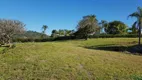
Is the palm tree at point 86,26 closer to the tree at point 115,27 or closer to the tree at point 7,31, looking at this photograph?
the tree at point 7,31

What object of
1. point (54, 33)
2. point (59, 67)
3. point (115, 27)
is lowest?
point (59, 67)

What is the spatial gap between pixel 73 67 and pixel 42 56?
→ 3.34 meters

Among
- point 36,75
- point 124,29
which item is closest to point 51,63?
A: point 36,75

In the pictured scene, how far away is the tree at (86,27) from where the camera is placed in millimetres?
39656

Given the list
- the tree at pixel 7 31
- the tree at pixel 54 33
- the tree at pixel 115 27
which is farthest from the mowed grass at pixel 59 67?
the tree at pixel 54 33

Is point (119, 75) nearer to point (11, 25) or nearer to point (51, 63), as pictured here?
point (51, 63)

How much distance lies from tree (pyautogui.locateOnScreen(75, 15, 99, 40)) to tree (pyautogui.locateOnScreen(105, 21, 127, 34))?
94.8 feet

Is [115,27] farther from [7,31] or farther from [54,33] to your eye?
[7,31]

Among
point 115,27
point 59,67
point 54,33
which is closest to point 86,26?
point 59,67

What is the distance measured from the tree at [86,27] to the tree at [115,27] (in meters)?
28.9

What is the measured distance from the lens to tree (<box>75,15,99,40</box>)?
3966cm

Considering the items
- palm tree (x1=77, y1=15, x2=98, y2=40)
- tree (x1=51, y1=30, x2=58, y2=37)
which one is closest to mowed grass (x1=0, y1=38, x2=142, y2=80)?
palm tree (x1=77, y1=15, x2=98, y2=40)

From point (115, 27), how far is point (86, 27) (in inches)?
1277

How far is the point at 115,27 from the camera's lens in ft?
228
